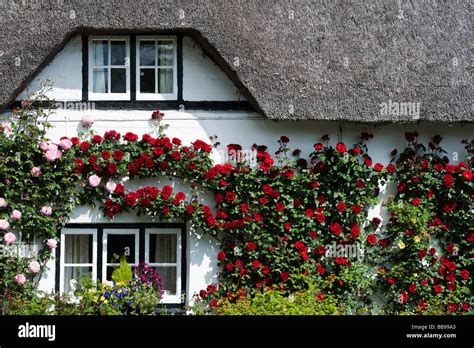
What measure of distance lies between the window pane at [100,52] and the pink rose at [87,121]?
77 centimetres

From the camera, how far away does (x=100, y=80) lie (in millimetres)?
10539

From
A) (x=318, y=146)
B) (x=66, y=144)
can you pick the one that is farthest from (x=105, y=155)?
(x=318, y=146)

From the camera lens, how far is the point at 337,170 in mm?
10250

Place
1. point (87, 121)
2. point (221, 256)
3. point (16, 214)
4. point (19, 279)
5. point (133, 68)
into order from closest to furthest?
point (19, 279), point (16, 214), point (221, 256), point (87, 121), point (133, 68)

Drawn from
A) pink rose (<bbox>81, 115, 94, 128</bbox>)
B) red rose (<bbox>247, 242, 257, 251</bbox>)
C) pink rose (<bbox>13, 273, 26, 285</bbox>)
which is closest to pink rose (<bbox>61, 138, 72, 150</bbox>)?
pink rose (<bbox>81, 115, 94, 128</bbox>)

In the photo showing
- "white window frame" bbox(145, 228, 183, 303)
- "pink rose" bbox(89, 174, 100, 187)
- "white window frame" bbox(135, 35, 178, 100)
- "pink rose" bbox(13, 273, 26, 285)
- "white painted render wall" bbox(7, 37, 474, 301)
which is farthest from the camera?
"white window frame" bbox(135, 35, 178, 100)

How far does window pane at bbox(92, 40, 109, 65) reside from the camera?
10539 millimetres

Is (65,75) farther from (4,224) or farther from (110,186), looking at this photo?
(4,224)

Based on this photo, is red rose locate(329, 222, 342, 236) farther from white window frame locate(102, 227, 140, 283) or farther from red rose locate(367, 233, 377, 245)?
white window frame locate(102, 227, 140, 283)

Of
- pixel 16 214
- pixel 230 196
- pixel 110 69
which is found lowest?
pixel 16 214

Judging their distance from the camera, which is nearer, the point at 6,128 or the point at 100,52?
the point at 6,128

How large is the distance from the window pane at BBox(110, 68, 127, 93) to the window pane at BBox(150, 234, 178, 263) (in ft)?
A: 6.41

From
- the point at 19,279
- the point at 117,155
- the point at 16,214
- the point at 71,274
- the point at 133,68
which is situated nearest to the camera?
the point at 19,279

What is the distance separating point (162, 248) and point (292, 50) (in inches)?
119
